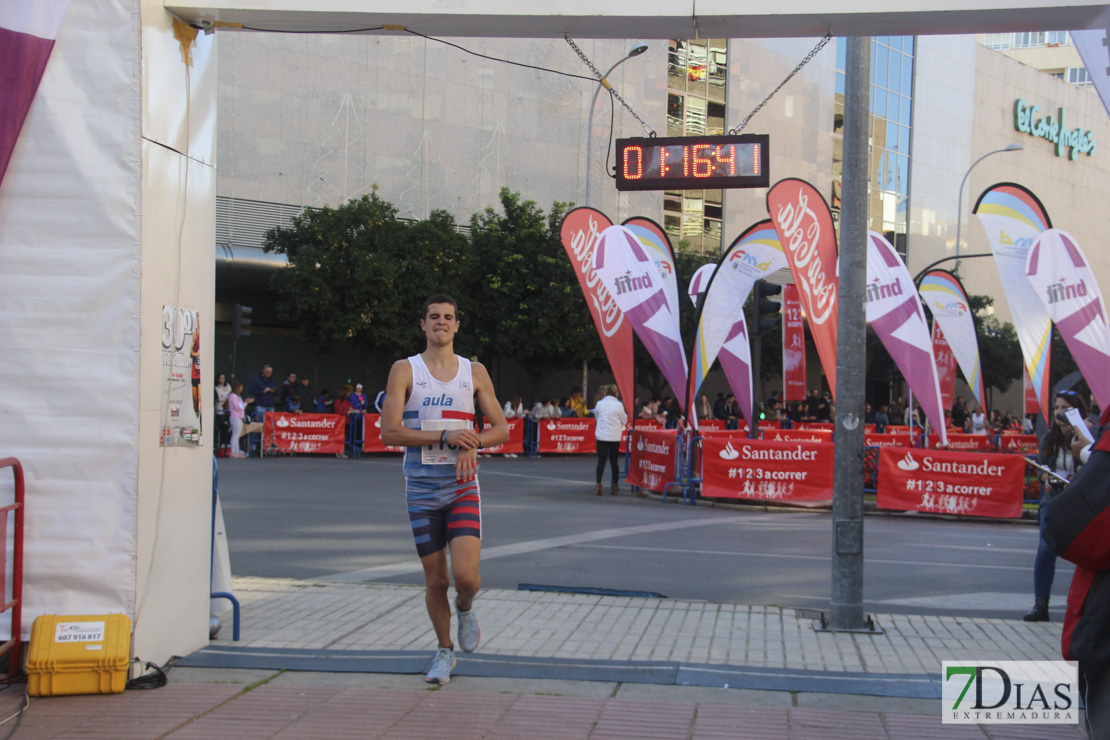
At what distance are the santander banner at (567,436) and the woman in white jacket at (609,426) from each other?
966 centimetres

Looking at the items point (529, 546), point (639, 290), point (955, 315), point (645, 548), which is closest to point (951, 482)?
point (639, 290)

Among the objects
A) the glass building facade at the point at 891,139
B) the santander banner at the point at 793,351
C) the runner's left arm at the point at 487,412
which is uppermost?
the glass building facade at the point at 891,139

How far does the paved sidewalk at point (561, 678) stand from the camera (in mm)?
4617

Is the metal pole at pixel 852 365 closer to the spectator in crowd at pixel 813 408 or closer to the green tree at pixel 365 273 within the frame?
the green tree at pixel 365 273

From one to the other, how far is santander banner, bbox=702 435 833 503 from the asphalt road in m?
0.44

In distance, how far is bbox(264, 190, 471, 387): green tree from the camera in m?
27.9

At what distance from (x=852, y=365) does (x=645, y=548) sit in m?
4.33

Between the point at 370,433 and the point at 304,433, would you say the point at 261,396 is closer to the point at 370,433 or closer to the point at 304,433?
the point at 304,433

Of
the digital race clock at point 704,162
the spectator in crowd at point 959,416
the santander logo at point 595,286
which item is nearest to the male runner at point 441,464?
the digital race clock at point 704,162

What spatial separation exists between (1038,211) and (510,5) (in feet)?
40.4

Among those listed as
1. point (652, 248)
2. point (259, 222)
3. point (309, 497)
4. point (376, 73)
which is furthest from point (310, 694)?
point (376, 73)

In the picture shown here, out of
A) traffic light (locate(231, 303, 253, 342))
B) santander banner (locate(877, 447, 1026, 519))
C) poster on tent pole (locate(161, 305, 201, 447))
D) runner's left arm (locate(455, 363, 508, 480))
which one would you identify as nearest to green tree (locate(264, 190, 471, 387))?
traffic light (locate(231, 303, 253, 342))

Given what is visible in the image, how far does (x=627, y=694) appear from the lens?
5.16 metres

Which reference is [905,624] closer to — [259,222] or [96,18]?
[96,18]
